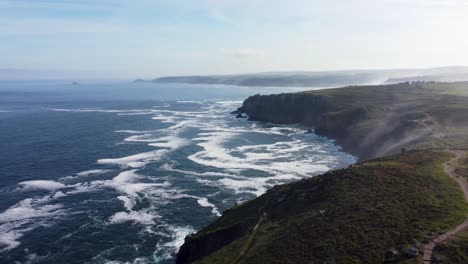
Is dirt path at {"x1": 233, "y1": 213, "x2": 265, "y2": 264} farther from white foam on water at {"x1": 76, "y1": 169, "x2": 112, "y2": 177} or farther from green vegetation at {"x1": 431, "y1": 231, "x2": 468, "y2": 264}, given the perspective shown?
white foam on water at {"x1": 76, "y1": 169, "x2": 112, "y2": 177}

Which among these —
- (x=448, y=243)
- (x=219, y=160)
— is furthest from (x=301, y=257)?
(x=219, y=160)

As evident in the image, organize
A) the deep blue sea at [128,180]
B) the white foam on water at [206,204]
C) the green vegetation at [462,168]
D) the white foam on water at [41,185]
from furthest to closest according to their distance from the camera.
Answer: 1. the white foam on water at [41,185]
2. the white foam on water at [206,204]
3. the deep blue sea at [128,180]
4. the green vegetation at [462,168]

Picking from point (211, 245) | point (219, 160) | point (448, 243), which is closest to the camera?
point (448, 243)

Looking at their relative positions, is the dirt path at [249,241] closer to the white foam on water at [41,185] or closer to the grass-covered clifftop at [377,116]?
the white foam on water at [41,185]

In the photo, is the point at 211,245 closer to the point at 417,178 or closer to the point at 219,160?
the point at 417,178

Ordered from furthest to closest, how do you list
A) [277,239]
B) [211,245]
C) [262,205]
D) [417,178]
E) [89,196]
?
[89,196] < [262,205] < [417,178] < [211,245] < [277,239]

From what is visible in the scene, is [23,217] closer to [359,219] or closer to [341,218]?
[341,218]

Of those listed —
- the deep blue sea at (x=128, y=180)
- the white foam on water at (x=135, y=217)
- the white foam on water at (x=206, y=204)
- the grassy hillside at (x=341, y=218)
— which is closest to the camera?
the grassy hillside at (x=341, y=218)

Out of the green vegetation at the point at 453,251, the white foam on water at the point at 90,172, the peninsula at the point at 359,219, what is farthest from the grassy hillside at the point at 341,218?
the white foam on water at the point at 90,172
